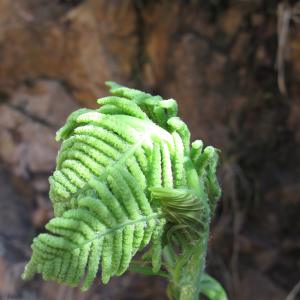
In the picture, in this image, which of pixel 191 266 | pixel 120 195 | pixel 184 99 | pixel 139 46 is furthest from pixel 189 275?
pixel 139 46

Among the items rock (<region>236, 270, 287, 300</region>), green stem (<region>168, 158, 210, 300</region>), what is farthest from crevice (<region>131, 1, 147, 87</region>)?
green stem (<region>168, 158, 210, 300</region>)

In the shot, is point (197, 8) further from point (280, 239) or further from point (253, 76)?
point (280, 239)

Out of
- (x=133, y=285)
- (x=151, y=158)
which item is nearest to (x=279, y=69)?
(x=133, y=285)

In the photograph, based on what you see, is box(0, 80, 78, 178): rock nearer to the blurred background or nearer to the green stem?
the blurred background

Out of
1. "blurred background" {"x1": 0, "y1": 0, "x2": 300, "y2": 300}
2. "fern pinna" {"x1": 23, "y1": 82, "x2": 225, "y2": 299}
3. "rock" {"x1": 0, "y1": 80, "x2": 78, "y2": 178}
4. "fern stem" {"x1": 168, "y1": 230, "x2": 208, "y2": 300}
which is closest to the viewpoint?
"fern pinna" {"x1": 23, "y1": 82, "x2": 225, "y2": 299}

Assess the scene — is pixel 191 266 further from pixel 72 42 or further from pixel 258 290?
pixel 72 42

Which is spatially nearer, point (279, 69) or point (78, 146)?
point (78, 146)

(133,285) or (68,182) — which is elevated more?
(133,285)
